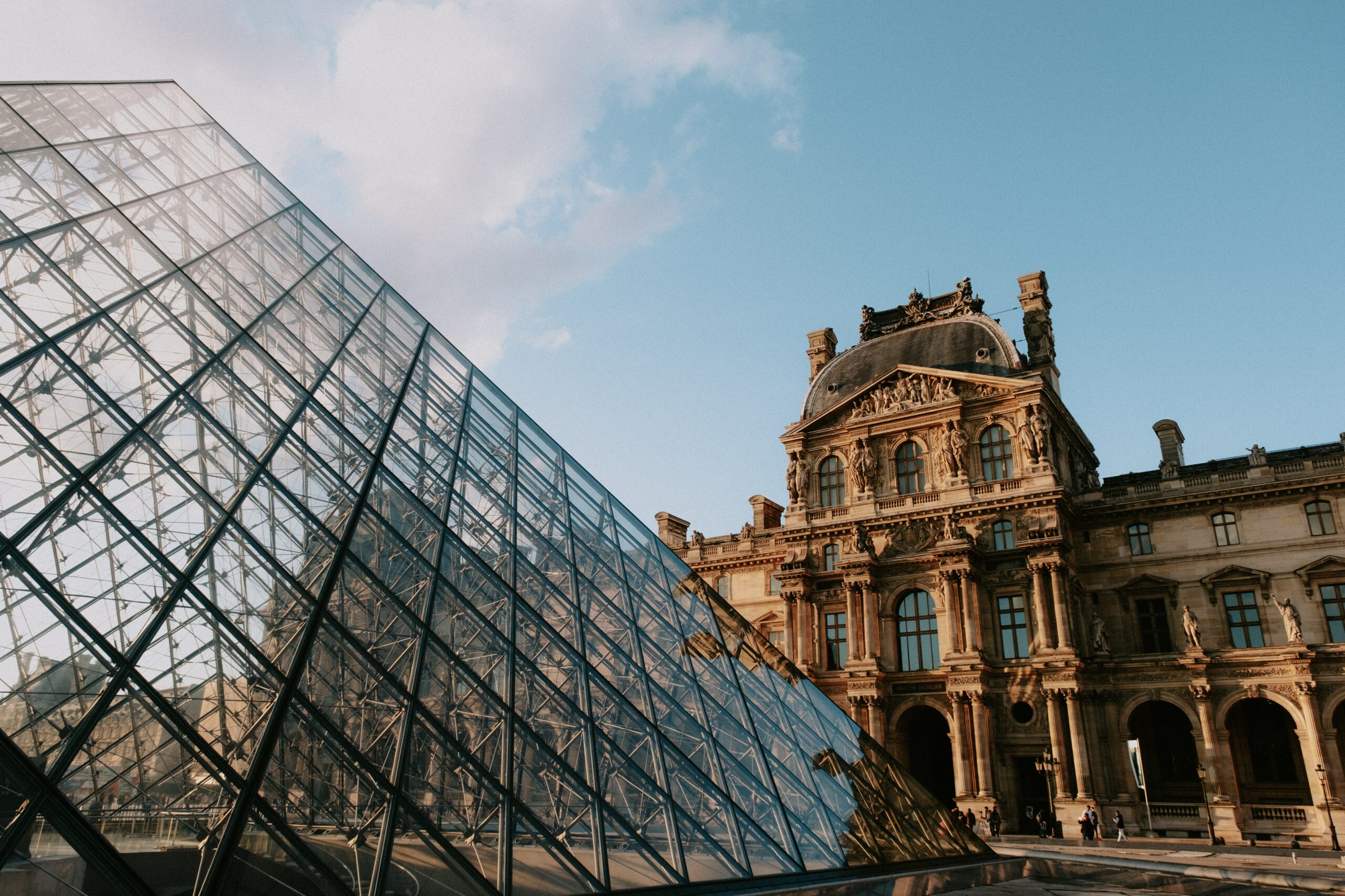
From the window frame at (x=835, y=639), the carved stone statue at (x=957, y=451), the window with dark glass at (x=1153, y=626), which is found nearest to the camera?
the window with dark glass at (x=1153, y=626)

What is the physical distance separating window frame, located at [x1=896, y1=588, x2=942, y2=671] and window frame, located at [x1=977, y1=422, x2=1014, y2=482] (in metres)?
Answer: 5.40

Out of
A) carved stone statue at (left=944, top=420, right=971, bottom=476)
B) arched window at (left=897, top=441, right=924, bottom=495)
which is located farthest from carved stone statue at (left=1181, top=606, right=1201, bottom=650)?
arched window at (left=897, top=441, right=924, bottom=495)

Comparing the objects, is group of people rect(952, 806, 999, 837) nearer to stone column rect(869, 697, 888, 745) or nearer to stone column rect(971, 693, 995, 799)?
stone column rect(971, 693, 995, 799)

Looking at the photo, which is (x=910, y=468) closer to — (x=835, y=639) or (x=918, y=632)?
(x=918, y=632)

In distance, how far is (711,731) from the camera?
10594 mm

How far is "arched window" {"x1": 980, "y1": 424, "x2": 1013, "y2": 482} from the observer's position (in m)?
34.7

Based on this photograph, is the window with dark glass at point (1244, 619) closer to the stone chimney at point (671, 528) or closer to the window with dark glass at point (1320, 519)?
the window with dark glass at point (1320, 519)

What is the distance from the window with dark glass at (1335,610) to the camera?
2898 cm

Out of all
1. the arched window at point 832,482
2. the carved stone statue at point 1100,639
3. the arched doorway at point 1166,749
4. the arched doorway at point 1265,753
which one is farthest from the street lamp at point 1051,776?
the arched window at point 832,482

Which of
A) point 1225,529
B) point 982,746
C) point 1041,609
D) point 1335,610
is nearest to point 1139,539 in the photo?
point 1225,529

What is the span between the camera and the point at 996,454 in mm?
35062

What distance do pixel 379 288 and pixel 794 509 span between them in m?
Result: 24.3

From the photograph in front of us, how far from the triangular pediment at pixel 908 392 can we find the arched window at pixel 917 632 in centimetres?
775

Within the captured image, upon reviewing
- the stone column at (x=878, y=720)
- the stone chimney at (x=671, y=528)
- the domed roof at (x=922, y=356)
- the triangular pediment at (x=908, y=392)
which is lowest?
the stone column at (x=878, y=720)
